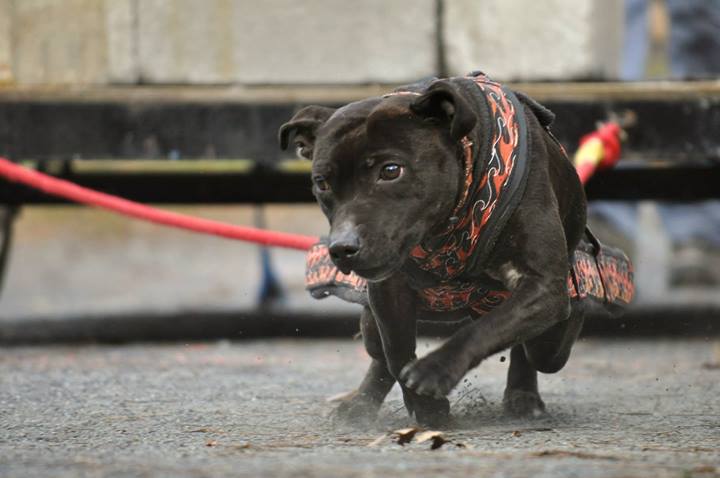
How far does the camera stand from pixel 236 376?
4293 mm

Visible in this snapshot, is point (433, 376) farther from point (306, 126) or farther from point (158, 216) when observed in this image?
point (158, 216)

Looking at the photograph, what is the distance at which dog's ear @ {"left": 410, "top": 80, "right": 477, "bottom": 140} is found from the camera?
2.71m

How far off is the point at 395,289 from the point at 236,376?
1398 mm

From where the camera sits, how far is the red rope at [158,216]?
448 cm

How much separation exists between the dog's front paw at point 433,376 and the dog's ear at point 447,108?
48 cm

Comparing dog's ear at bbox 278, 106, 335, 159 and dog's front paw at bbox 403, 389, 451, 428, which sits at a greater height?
dog's ear at bbox 278, 106, 335, 159

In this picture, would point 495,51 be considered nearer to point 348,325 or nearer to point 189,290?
point 348,325

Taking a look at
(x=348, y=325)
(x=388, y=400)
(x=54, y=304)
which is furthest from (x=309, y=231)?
(x=388, y=400)

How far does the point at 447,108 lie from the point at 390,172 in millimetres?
188

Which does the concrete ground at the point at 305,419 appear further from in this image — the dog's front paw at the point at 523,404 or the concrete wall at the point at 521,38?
the concrete wall at the point at 521,38

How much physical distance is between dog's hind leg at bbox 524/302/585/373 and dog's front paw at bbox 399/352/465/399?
0.55m

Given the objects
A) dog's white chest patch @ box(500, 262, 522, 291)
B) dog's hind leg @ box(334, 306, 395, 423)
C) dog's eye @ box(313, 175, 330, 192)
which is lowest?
dog's hind leg @ box(334, 306, 395, 423)

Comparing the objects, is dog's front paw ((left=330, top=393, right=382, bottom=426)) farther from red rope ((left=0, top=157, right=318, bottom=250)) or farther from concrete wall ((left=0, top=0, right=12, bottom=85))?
concrete wall ((left=0, top=0, right=12, bottom=85))

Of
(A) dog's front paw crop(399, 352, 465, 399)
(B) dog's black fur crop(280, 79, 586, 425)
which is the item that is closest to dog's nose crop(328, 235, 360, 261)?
(B) dog's black fur crop(280, 79, 586, 425)
